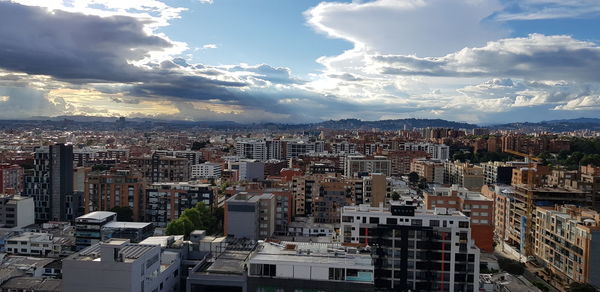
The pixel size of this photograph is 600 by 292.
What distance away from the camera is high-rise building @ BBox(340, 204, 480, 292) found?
13664 mm

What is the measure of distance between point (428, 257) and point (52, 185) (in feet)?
67.4

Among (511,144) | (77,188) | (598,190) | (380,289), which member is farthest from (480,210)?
(511,144)

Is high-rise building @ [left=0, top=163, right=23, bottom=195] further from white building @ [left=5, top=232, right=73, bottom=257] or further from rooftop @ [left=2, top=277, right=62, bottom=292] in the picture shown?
rooftop @ [left=2, top=277, right=62, bottom=292]

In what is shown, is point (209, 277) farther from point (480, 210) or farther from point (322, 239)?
point (480, 210)

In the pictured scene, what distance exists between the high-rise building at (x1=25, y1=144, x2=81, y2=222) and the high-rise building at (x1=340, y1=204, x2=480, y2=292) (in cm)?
1910

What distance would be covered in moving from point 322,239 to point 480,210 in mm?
6348

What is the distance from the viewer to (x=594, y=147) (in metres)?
48.0

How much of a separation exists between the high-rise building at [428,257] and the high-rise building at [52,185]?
19100mm

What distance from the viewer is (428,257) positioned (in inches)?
540

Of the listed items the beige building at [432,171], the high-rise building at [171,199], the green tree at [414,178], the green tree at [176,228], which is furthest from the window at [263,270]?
the beige building at [432,171]

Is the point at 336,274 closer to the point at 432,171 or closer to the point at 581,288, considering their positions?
the point at 581,288

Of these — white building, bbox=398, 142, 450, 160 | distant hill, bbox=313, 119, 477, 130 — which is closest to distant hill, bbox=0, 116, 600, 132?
distant hill, bbox=313, 119, 477, 130

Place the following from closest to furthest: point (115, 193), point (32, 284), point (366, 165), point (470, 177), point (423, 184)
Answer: point (32, 284)
point (115, 193)
point (470, 177)
point (423, 184)
point (366, 165)

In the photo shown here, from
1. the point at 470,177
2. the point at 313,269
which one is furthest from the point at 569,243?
the point at 470,177
